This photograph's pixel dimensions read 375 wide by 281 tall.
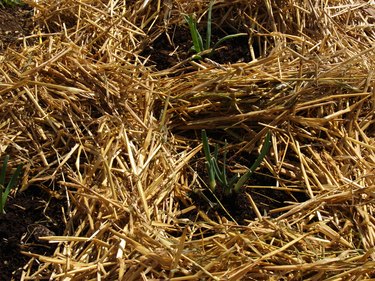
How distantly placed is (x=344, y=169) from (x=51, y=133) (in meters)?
1.13

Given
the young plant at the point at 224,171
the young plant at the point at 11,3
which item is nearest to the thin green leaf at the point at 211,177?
the young plant at the point at 224,171

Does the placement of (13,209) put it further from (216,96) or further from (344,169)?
(344,169)

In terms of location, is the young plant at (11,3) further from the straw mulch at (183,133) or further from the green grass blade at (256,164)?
the green grass blade at (256,164)

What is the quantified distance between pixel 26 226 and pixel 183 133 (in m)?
0.73

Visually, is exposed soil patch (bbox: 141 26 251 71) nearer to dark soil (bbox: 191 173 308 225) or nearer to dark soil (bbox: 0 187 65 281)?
dark soil (bbox: 191 173 308 225)

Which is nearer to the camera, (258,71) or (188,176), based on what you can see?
(188,176)

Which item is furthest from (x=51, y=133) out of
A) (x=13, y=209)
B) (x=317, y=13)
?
(x=317, y=13)

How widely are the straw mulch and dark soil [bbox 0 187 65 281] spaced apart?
43mm

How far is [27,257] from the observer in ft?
7.45

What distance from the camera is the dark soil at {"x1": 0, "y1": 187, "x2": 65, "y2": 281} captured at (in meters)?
2.26

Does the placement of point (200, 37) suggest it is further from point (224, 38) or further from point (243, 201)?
point (243, 201)

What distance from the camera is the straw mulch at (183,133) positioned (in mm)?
2188

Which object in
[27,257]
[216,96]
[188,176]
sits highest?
[216,96]

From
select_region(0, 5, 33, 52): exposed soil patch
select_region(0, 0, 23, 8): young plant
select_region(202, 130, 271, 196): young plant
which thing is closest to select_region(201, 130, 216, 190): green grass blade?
select_region(202, 130, 271, 196): young plant
